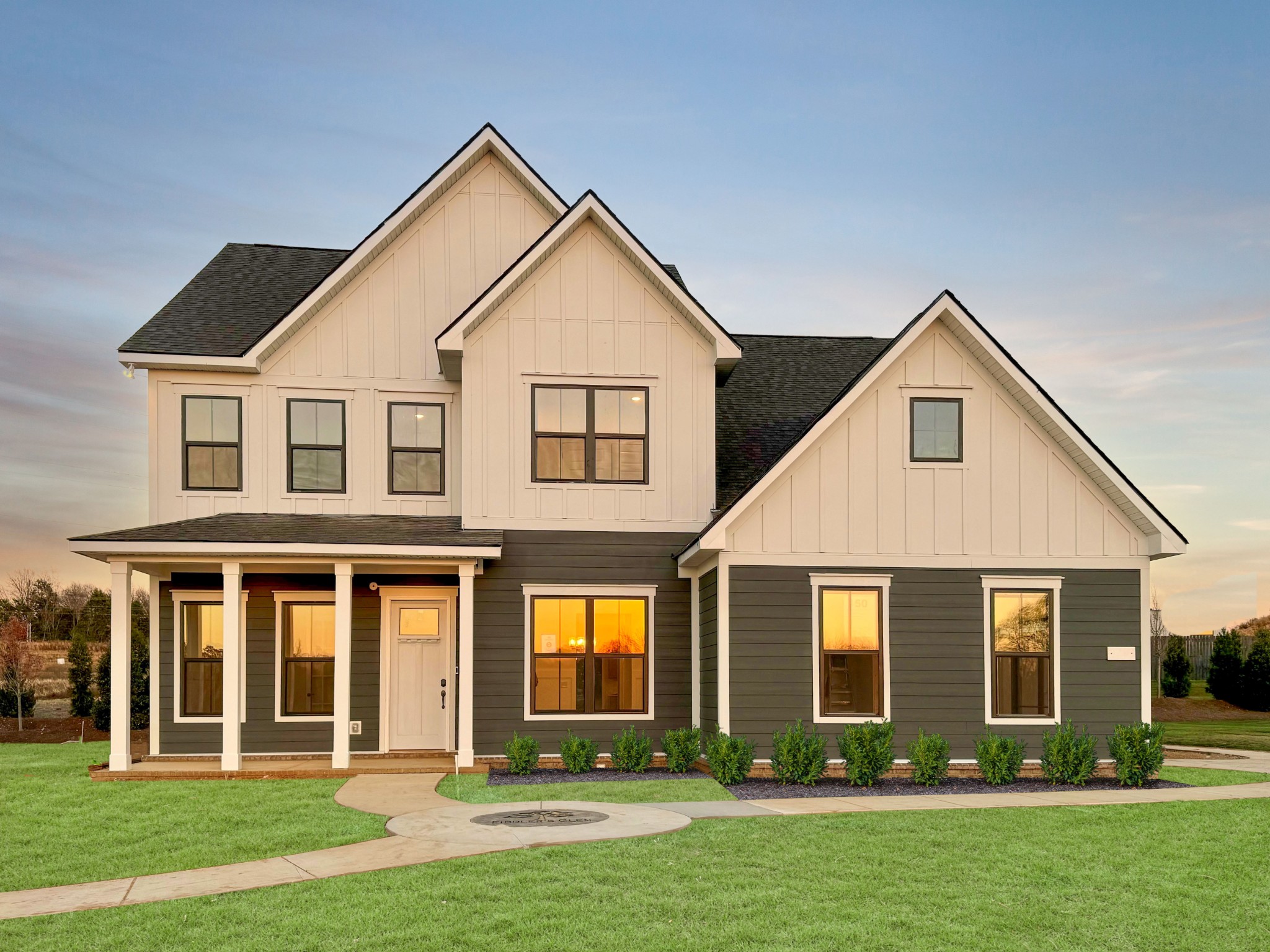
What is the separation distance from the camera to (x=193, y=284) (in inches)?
774

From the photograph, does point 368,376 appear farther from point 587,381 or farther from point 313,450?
point 587,381

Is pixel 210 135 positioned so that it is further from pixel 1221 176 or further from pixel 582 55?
pixel 1221 176

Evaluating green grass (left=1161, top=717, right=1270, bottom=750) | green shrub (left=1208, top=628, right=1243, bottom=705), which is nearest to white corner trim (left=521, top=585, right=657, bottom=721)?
green grass (left=1161, top=717, right=1270, bottom=750)

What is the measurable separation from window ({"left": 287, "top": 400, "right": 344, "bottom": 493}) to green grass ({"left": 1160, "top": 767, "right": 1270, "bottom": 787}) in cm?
1316

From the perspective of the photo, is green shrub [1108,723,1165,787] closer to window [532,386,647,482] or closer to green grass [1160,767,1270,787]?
green grass [1160,767,1270,787]

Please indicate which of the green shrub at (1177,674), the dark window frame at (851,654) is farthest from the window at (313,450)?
the green shrub at (1177,674)

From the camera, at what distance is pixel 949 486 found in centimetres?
1597

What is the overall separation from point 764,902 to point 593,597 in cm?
945

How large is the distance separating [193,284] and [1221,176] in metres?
19.3

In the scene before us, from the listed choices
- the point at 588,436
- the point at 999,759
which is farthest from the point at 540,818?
the point at 588,436

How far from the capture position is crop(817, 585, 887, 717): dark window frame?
15555 mm

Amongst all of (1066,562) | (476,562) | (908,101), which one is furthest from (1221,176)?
(476,562)

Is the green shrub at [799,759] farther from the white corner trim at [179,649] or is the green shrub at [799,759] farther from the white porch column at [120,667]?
the white porch column at [120,667]

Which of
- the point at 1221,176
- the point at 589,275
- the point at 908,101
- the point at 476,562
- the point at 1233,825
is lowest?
the point at 1233,825
